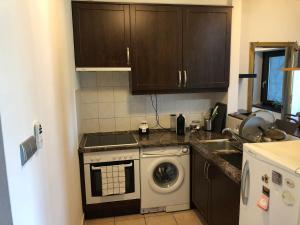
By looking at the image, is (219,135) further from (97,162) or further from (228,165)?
(97,162)

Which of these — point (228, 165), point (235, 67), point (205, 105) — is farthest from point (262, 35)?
point (228, 165)

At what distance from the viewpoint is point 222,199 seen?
2105mm

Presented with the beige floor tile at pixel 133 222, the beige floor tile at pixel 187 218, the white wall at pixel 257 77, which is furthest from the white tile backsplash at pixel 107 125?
the white wall at pixel 257 77

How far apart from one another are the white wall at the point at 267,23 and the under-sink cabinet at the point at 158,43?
1.33ft

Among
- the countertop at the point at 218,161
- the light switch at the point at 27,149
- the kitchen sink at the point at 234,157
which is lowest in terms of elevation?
the kitchen sink at the point at 234,157

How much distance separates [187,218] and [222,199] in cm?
81

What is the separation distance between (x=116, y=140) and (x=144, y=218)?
3.00 feet

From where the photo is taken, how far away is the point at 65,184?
6.10 feet

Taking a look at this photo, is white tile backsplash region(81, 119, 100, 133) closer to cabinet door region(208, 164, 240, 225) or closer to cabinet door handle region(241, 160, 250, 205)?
cabinet door region(208, 164, 240, 225)

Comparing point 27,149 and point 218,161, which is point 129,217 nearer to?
point 218,161

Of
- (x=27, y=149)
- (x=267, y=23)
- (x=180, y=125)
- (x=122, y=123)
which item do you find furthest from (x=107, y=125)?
(x=267, y=23)

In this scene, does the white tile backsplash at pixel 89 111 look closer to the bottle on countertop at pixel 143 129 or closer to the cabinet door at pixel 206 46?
the bottle on countertop at pixel 143 129

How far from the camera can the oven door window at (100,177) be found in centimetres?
262

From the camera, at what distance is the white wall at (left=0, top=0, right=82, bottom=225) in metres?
0.91
